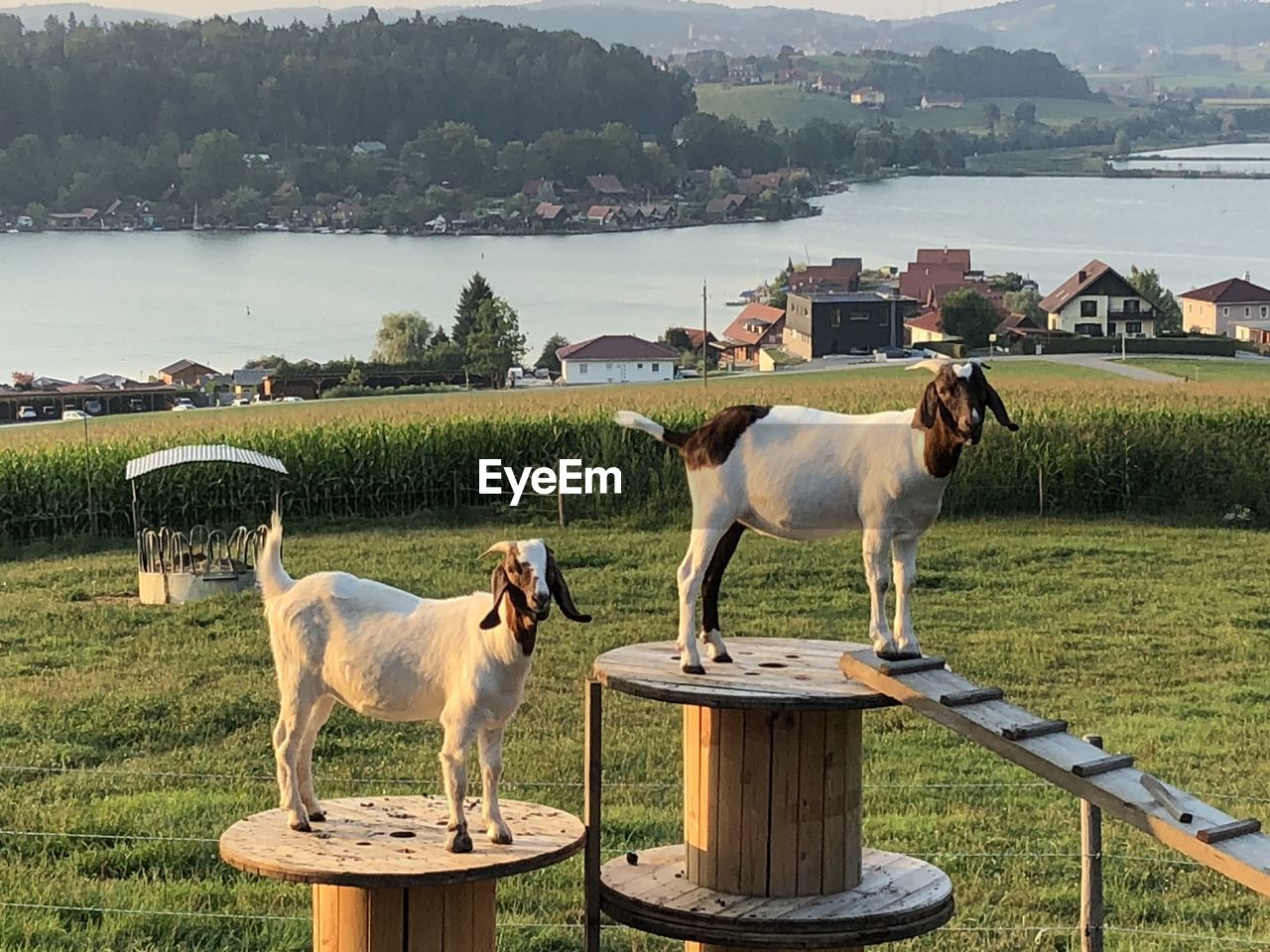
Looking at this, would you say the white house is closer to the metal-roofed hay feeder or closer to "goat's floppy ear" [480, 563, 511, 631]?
the metal-roofed hay feeder

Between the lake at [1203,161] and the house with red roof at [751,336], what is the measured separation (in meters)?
40.4

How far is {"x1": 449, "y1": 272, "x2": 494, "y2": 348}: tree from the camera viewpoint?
39.8 m

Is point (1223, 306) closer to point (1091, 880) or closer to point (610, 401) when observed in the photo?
point (610, 401)

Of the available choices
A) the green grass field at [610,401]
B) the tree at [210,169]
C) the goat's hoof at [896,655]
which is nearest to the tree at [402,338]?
the green grass field at [610,401]

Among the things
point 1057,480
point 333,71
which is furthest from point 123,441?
point 333,71

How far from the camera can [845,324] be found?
34.3 meters

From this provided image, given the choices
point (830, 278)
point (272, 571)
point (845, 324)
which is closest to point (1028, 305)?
point (845, 324)

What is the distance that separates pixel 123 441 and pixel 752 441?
16891 millimetres

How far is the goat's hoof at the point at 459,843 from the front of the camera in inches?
175

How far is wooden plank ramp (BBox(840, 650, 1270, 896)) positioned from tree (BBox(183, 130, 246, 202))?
61.5 meters

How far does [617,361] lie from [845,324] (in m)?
4.30

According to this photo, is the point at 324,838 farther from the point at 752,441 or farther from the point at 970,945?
the point at 970,945

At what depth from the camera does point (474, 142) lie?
63.9m

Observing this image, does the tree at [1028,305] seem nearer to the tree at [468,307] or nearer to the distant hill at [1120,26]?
the tree at [468,307]
